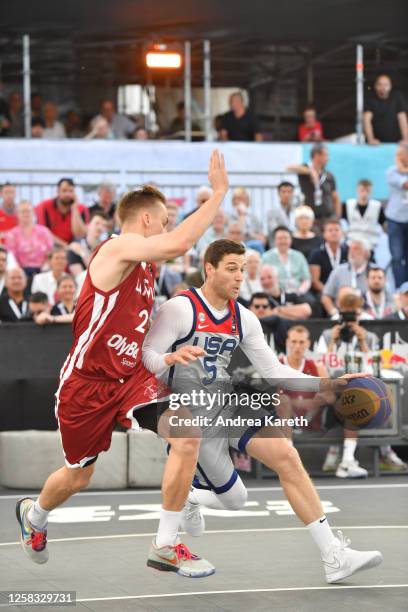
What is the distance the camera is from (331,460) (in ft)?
42.6

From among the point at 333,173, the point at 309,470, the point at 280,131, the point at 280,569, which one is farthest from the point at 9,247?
the point at 280,131

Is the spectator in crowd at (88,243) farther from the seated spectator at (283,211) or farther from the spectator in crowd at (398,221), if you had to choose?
the spectator in crowd at (398,221)

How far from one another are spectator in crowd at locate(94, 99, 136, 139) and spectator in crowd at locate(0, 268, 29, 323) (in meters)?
6.43

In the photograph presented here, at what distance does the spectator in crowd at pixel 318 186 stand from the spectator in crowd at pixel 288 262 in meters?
2.06

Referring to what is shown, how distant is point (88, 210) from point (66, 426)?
387 inches

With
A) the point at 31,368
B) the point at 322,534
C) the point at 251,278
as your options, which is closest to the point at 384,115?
the point at 251,278

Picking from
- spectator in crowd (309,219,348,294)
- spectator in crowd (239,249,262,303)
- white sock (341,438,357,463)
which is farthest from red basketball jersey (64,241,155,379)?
spectator in crowd (309,219,348,294)

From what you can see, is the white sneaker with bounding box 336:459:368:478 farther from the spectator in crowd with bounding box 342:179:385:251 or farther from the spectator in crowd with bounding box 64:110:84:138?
the spectator in crowd with bounding box 64:110:84:138

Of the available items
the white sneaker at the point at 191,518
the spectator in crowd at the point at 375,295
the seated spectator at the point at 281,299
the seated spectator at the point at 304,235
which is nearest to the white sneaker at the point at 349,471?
the seated spectator at the point at 281,299

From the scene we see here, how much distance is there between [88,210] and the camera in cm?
1625

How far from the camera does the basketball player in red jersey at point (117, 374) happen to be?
21.2 feet

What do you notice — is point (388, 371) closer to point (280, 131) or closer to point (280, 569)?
point (280, 569)

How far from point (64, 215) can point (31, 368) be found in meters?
3.15

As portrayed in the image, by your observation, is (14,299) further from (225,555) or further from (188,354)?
→ (188,354)
